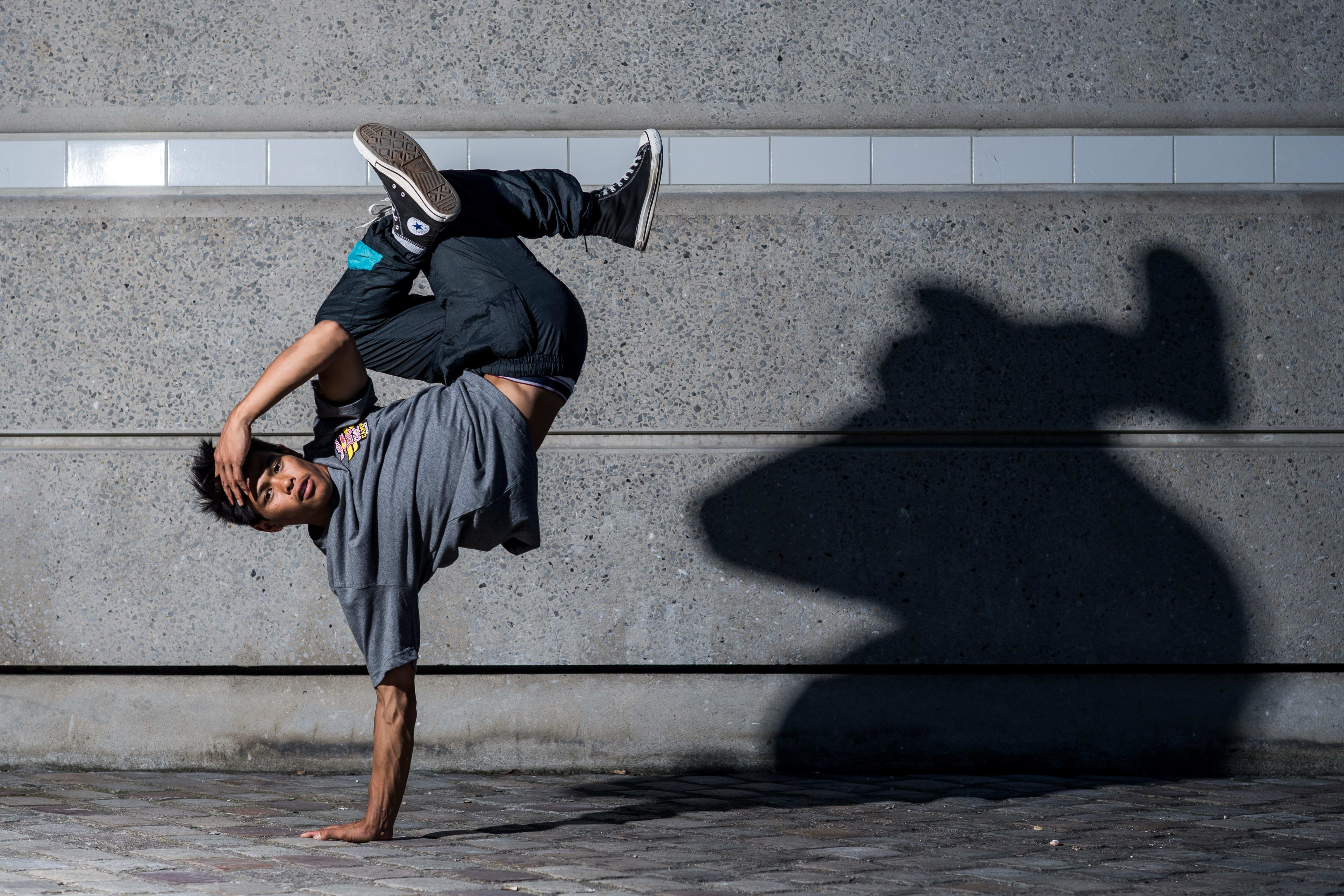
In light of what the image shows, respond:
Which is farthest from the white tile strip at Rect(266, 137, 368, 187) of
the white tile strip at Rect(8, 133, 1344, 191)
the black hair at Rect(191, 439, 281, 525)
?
the black hair at Rect(191, 439, 281, 525)

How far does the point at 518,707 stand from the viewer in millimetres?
4570

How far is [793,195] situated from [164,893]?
309 cm

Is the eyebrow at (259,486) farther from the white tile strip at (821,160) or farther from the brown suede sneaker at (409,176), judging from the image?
the white tile strip at (821,160)

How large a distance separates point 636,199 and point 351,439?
1022mm

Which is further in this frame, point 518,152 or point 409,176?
point 518,152

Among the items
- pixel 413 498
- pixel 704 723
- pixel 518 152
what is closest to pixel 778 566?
pixel 704 723

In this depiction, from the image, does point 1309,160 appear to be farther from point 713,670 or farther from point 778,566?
point 713,670

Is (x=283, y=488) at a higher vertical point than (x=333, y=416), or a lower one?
lower

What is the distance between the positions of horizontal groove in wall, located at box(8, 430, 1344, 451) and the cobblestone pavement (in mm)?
1172

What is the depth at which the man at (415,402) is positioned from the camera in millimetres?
3258

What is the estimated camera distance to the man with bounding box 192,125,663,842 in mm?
3258

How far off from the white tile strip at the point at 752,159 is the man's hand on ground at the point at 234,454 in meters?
1.72

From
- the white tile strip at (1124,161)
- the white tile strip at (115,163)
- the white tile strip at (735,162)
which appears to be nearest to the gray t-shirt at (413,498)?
the white tile strip at (735,162)

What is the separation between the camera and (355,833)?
10.7ft
